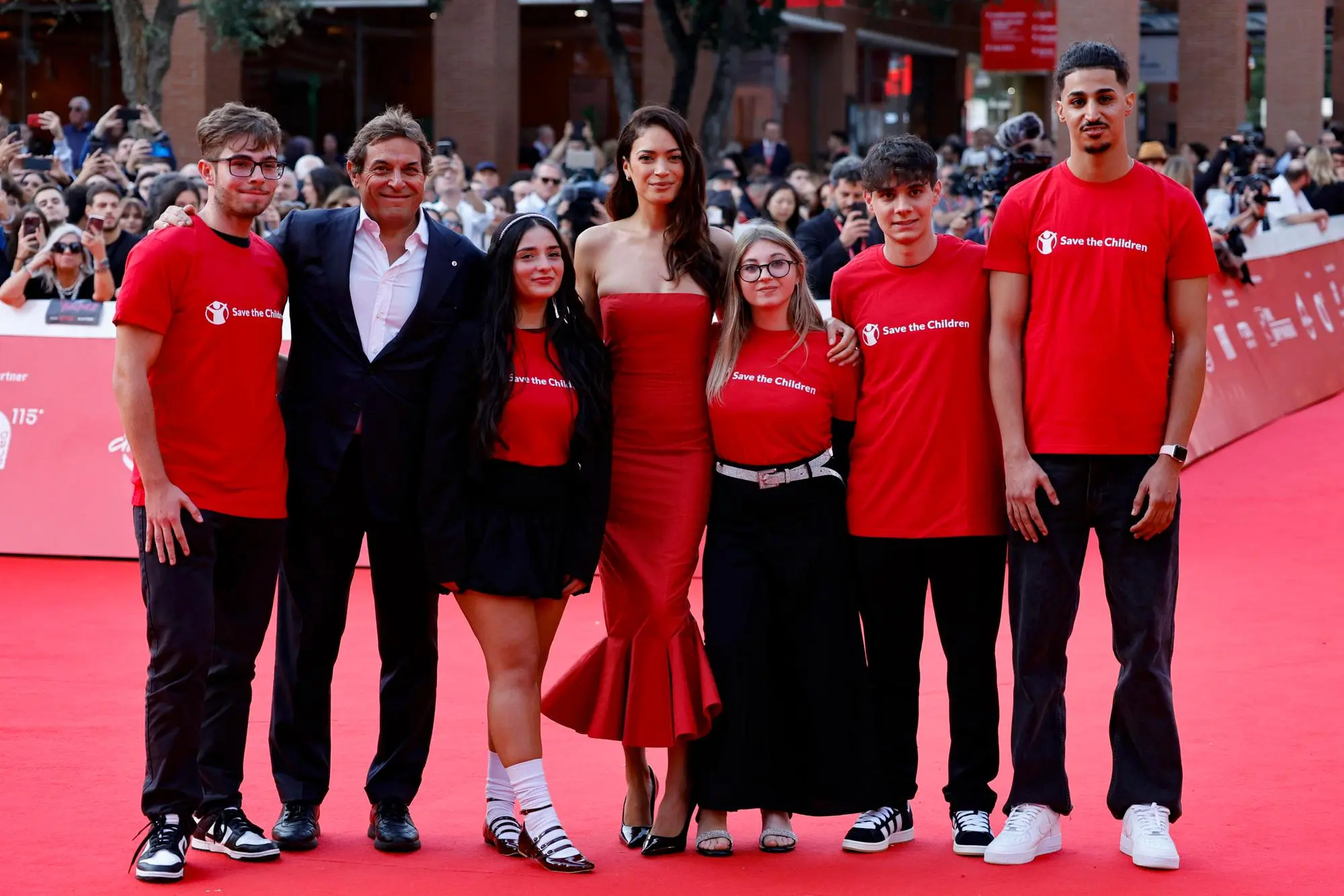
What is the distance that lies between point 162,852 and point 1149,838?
9.22 ft

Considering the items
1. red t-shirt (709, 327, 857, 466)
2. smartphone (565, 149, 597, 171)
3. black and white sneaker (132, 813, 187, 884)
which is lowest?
black and white sneaker (132, 813, 187, 884)

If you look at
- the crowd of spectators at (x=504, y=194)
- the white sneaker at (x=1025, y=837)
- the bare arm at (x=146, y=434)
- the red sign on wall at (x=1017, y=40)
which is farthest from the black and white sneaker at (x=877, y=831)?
the red sign on wall at (x=1017, y=40)

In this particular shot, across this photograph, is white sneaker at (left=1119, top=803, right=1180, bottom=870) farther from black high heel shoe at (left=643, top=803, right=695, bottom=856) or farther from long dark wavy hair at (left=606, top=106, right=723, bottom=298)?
long dark wavy hair at (left=606, top=106, right=723, bottom=298)

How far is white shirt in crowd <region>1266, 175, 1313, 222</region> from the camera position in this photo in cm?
1833

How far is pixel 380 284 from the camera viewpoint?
17.8 feet

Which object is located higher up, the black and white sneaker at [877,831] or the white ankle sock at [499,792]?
the white ankle sock at [499,792]

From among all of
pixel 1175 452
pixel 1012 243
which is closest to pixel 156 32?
pixel 1012 243

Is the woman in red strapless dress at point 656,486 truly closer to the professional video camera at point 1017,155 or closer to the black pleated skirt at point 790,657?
the black pleated skirt at point 790,657

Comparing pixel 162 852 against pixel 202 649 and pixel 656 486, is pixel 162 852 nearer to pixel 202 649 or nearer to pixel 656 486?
pixel 202 649

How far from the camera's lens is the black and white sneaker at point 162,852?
16.7 feet

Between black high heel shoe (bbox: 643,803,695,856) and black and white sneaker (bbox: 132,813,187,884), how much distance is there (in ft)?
4.41

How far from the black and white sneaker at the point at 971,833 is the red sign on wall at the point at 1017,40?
29000 millimetres

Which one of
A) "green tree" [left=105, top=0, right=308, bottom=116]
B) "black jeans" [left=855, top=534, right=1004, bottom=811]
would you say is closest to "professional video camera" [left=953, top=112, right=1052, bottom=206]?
"black jeans" [left=855, top=534, right=1004, bottom=811]

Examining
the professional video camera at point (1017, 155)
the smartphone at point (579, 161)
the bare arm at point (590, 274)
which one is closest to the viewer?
the bare arm at point (590, 274)
